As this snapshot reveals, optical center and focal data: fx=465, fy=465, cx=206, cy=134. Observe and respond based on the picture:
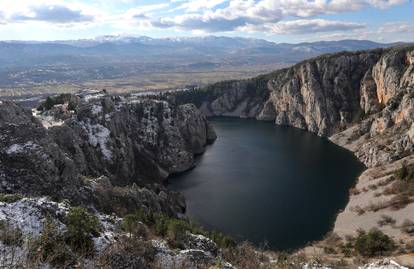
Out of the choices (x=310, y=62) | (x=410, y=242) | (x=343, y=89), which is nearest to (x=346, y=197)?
(x=410, y=242)

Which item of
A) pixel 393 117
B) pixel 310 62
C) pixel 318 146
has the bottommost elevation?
pixel 318 146

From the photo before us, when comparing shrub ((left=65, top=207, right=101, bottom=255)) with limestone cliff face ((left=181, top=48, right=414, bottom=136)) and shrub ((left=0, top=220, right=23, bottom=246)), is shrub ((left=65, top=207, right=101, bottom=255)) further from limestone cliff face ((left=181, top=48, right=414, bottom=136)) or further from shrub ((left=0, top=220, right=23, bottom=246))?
limestone cliff face ((left=181, top=48, right=414, bottom=136))

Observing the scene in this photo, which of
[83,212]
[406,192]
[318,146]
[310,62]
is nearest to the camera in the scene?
[83,212]

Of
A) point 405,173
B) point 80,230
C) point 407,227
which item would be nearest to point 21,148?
point 80,230

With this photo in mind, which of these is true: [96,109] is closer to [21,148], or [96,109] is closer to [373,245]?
[21,148]

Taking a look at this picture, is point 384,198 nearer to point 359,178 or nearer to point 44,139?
point 359,178

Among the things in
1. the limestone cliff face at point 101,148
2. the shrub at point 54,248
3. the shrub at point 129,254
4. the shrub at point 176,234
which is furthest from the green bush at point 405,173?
the shrub at point 54,248
